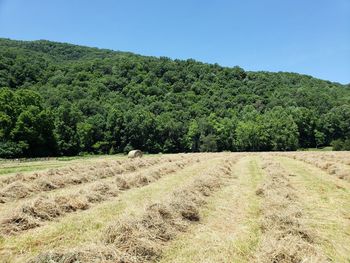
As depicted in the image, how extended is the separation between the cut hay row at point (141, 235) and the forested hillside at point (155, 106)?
196 ft

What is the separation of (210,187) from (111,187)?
4346mm

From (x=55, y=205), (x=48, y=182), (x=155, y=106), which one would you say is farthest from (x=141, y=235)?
(x=155, y=106)

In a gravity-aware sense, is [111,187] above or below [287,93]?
below

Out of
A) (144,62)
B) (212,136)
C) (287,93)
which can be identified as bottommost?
(212,136)

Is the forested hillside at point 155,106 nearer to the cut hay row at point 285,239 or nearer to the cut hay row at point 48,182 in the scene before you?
the cut hay row at point 48,182

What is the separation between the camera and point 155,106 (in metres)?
123

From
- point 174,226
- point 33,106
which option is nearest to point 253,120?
point 33,106

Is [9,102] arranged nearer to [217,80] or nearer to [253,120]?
[253,120]

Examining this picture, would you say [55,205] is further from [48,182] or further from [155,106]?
[155,106]

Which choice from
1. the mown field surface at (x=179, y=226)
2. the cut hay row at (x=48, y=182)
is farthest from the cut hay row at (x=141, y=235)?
the cut hay row at (x=48, y=182)

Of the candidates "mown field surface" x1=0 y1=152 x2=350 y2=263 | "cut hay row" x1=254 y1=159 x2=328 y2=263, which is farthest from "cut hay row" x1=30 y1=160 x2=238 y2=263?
"cut hay row" x1=254 y1=159 x2=328 y2=263

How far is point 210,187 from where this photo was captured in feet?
57.5

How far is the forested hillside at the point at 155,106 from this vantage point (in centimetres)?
7869

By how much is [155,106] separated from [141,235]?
115m
